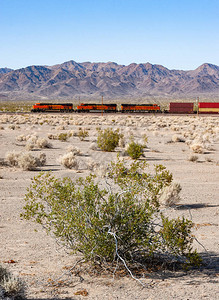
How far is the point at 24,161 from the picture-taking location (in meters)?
14.8

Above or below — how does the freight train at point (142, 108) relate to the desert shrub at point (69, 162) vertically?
above

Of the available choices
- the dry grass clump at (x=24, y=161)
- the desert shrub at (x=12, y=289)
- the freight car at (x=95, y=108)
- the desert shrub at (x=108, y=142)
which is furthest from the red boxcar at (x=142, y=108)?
the desert shrub at (x=12, y=289)

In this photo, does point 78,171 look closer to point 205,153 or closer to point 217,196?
point 217,196

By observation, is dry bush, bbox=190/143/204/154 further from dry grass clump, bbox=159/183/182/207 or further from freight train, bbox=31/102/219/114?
freight train, bbox=31/102/219/114

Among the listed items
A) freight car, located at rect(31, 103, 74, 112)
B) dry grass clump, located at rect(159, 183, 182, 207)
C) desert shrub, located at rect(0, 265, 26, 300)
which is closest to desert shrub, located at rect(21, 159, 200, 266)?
desert shrub, located at rect(0, 265, 26, 300)

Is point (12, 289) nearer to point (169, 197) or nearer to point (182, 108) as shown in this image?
point (169, 197)

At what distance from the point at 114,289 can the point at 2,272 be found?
59.5 inches

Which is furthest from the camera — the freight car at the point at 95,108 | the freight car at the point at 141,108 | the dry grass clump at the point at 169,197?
the freight car at the point at 95,108

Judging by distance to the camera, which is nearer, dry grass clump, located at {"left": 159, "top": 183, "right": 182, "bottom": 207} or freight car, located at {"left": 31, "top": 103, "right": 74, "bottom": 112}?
dry grass clump, located at {"left": 159, "top": 183, "right": 182, "bottom": 207}

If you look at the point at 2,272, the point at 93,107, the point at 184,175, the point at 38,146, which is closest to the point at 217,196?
the point at 184,175

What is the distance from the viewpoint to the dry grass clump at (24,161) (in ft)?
48.7

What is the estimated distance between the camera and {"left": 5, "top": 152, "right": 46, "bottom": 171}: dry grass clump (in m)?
14.8

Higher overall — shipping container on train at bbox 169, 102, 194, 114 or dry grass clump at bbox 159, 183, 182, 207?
shipping container on train at bbox 169, 102, 194, 114

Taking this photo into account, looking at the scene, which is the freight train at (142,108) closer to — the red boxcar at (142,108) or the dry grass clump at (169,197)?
the red boxcar at (142,108)
